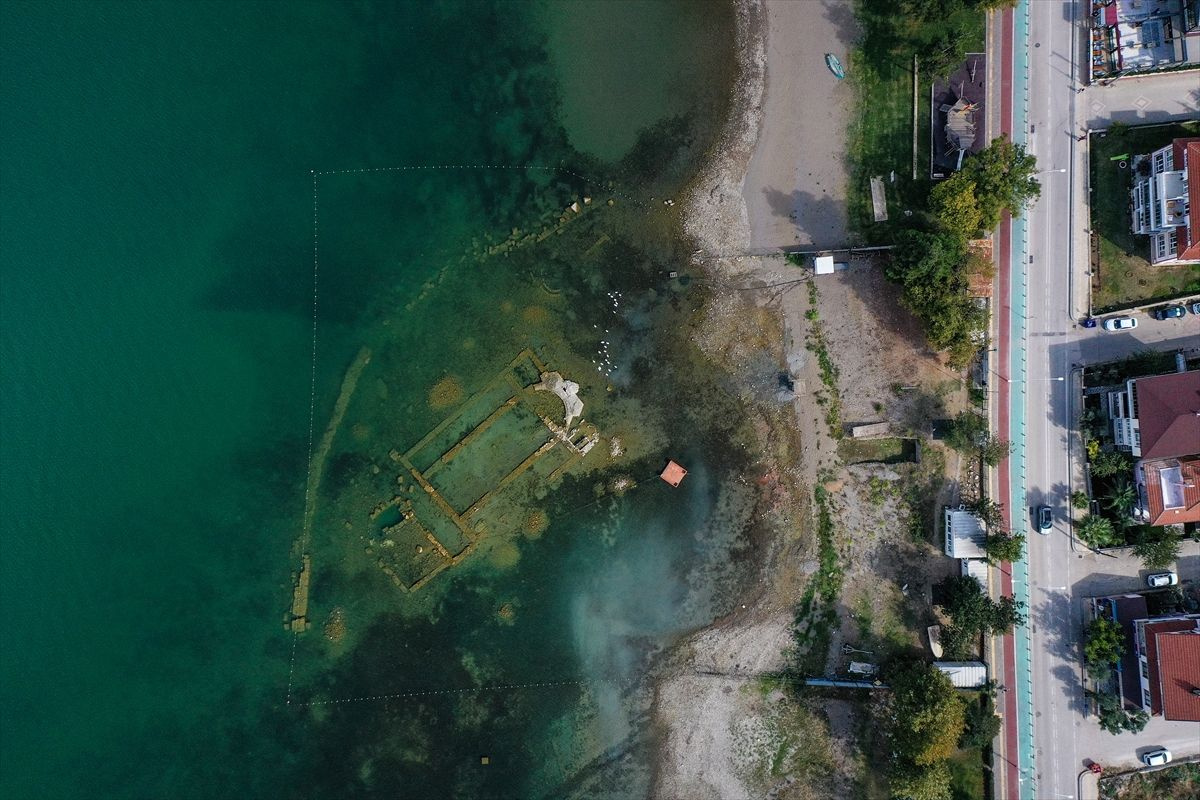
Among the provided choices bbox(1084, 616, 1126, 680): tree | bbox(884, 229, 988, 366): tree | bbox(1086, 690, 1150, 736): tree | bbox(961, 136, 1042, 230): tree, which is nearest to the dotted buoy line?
bbox(1084, 616, 1126, 680): tree

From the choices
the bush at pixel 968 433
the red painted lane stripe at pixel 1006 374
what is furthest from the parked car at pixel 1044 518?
the bush at pixel 968 433

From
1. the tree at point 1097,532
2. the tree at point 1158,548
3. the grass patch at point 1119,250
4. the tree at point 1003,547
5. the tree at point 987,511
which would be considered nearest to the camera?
the tree at point 1158,548

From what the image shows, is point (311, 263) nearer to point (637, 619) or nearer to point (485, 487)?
point (485, 487)

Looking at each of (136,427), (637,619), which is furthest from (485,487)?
(136,427)

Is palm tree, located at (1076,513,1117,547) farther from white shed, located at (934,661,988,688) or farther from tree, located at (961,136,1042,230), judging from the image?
tree, located at (961,136,1042,230)

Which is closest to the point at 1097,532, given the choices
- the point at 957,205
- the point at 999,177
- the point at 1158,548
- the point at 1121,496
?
the point at 1121,496

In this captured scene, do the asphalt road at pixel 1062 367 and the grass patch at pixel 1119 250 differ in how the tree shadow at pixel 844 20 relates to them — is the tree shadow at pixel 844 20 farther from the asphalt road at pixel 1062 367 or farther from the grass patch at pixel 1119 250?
the grass patch at pixel 1119 250

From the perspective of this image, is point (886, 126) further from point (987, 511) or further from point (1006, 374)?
point (987, 511)
